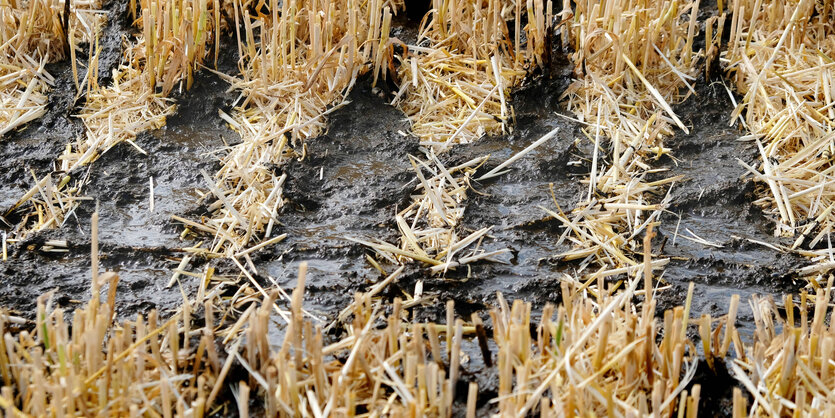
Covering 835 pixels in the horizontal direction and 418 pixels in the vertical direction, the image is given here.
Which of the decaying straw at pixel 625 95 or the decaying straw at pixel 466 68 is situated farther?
the decaying straw at pixel 466 68

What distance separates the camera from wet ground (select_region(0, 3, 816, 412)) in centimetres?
270

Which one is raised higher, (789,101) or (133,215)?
(789,101)

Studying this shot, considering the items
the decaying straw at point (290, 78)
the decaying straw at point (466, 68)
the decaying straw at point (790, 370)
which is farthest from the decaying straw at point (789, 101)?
the decaying straw at point (290, 78)

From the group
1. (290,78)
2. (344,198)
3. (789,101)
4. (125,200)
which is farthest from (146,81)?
(789,101)

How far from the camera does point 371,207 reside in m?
3.08

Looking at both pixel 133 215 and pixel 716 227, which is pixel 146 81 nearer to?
pixel 133 215

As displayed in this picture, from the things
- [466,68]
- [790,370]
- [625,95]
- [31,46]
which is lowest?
[790,370]

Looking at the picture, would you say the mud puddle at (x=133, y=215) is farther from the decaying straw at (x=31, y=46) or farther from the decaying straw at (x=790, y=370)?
the decaying straw at (x=790, y=370)

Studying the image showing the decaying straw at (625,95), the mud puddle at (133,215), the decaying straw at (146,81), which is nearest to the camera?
the mud puddle at (133,215)

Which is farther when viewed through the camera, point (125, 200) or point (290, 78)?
point (290, 78)

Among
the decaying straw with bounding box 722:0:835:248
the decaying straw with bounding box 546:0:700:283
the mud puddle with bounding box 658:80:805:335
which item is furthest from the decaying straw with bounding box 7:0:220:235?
the decaying straw with bounding box 722:0:835:248

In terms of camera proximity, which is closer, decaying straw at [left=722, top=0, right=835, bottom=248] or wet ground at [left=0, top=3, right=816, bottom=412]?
wet ground at [left=0, top=3, right=816, bottom=412]

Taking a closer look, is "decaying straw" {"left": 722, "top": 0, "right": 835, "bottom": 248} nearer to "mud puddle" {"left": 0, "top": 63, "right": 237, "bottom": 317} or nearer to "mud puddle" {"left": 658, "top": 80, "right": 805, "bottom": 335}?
"mud puddle" {"left": 658, "top": 80, "right": 805, "bottom": 335}

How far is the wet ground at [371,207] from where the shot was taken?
106 inches
